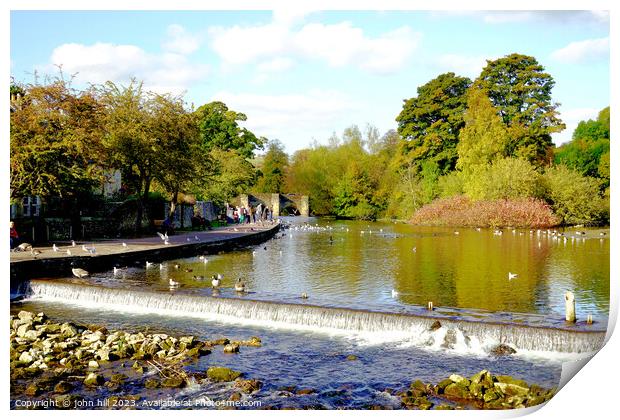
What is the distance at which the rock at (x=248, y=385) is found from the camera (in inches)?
353

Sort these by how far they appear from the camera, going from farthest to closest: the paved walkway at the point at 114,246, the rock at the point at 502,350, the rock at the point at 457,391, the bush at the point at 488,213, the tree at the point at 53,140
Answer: the bush at the point at 488,213 → the tree at the point at 53,140 → the paved walkway at the point at 114,246 → the rock at the point at 502,350 → the rock at the point at 457,391

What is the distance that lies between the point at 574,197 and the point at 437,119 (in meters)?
15.1

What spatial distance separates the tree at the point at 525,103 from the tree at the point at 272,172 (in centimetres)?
2745

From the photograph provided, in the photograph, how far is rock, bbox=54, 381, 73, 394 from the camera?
885cm

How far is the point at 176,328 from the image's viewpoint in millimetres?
12422

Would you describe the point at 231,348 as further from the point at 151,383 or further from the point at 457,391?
the point at 457,391

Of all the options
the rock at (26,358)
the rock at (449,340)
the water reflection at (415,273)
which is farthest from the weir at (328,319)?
the rock at (26,358)

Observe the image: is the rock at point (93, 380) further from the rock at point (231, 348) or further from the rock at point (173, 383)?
the rock at point (231, 348)

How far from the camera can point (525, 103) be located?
144 feet

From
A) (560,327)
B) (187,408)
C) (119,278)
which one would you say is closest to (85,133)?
(119,278)

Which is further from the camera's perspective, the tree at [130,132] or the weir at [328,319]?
the tree at [130,132]

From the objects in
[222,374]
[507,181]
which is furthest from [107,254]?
[507,181]

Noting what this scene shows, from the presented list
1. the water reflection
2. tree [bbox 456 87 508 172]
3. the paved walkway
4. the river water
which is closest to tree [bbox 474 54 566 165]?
tree [bbox 456 87 508 172]
